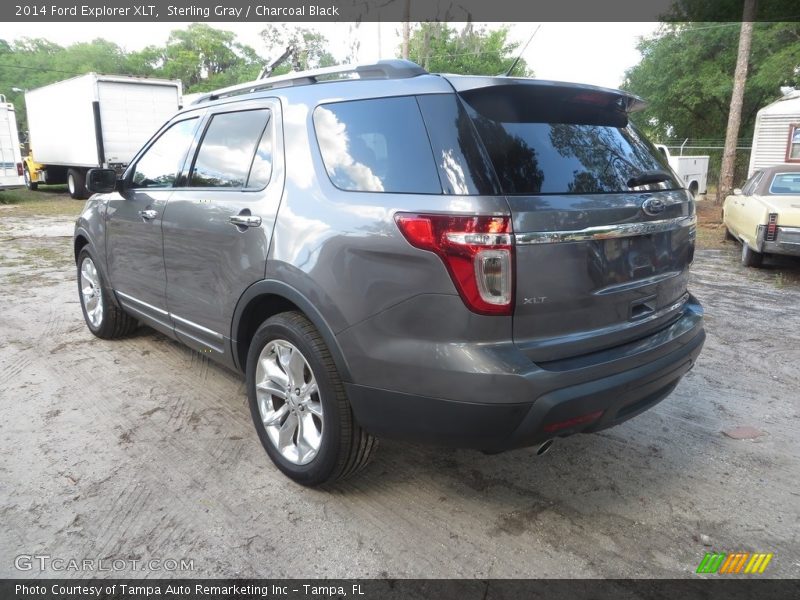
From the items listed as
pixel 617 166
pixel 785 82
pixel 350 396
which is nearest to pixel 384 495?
pixel 350 396

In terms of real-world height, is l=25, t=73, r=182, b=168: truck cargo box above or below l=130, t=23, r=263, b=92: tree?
below

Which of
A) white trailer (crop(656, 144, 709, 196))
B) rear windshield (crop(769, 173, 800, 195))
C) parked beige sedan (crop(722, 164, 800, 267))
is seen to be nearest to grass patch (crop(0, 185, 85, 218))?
parked beige sedan (crop(722, 164, 800, 267))

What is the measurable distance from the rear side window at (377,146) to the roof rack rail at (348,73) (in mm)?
162

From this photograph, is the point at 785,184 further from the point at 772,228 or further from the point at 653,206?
the point at 653,206

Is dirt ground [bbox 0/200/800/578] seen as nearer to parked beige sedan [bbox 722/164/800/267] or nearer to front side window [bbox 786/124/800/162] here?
parked beige sedan [bbox 722/164/800/267]

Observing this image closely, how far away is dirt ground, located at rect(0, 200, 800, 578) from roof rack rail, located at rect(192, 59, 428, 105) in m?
1.95

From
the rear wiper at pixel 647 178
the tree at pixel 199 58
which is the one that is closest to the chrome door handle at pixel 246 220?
the rear wiper at pixel 647 178

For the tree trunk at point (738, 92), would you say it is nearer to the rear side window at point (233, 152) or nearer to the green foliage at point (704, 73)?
the green foliage at point (704, 73)

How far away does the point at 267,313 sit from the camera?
3000 mm

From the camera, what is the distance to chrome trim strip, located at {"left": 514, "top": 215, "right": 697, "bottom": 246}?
2.12 m

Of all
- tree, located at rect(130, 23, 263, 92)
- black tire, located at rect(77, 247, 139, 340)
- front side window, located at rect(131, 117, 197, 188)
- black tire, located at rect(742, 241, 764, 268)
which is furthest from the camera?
tree, located at rect(130, 23, 263, 92)

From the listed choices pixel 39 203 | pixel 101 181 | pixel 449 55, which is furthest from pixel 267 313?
pixel 449 55

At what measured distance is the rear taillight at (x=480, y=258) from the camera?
2084 millimetres

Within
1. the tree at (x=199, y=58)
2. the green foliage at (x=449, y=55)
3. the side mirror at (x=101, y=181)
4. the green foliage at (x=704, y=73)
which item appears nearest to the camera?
the side mirror at (x=101, y=181)
